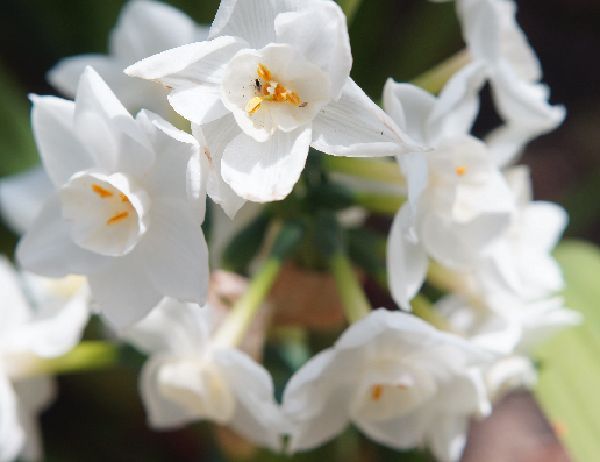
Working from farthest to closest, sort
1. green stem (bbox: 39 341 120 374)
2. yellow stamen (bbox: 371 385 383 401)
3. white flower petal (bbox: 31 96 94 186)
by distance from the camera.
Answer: green stem (bbox: 39 341 120 374)
yellow stamen (bbox: 371 385 383 401)
white flower petal (bbox: 31 96 94 186)

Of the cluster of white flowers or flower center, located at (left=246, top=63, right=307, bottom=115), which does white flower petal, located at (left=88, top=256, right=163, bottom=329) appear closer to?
the cluster of white flowers

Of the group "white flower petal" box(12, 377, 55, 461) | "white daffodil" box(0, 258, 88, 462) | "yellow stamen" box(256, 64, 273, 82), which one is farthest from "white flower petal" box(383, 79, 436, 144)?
"white flower petal" box(12, 377, 55, 461)

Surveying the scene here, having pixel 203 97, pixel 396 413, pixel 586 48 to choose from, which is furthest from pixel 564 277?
pixel 586 48

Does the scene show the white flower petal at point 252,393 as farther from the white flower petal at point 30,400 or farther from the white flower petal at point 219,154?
the white flower petal at point 30,400

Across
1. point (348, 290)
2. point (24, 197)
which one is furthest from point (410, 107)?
point (24, 197)

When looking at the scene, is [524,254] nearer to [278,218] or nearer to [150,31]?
[278,218]

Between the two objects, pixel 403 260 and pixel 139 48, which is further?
pixel 139 48

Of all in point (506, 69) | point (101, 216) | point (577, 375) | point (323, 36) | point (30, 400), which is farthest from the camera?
point (30, 400)

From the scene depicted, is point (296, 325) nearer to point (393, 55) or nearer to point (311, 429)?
point (311, 429)
